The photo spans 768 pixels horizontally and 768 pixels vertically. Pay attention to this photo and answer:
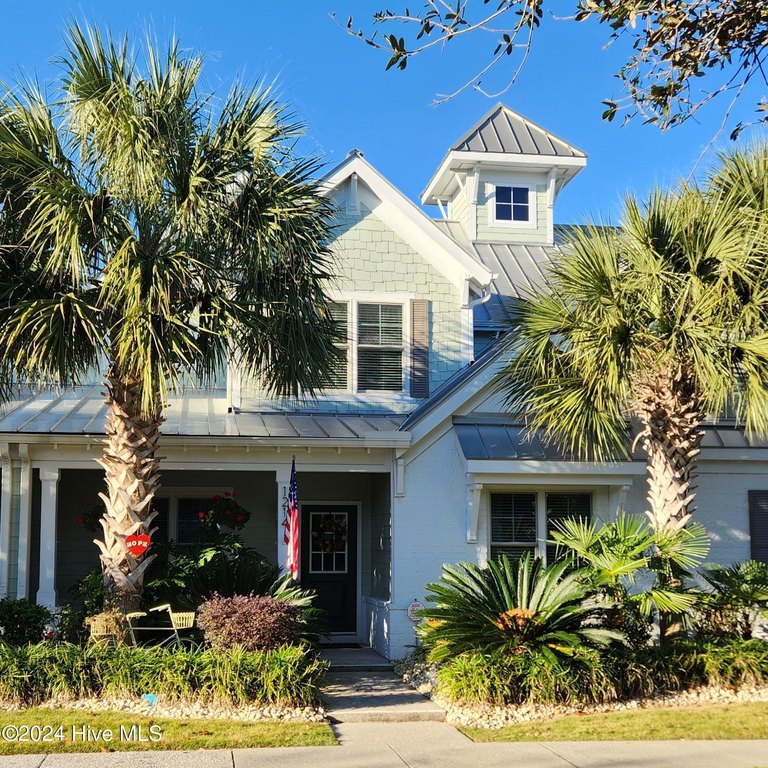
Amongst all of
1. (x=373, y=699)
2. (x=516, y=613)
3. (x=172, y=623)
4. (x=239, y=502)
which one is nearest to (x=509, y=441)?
(x=516, y=613)

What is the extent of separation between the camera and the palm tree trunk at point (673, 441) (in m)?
11.7

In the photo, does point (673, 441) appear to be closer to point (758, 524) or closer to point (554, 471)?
point (554, 471)

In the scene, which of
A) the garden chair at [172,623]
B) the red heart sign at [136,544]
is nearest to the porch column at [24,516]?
the garden chair at [172,623]

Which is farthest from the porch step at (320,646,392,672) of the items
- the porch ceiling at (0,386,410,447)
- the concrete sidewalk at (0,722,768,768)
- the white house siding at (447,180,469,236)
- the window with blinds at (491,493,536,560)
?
the white house siding at (447,180,469,236)

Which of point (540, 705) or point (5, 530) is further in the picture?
point (5, 530)

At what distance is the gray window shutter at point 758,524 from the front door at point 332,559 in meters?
6.31

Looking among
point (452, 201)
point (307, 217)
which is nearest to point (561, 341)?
point (307, 217)

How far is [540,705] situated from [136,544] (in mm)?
4680

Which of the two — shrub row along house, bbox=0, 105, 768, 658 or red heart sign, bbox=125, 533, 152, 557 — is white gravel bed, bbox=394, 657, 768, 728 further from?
red heart sign, bbox=125, 533, 152, 557

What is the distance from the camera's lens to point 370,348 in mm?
15320

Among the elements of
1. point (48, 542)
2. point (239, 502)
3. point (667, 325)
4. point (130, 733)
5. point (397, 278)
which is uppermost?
point (397, 278)

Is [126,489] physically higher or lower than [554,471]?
lower

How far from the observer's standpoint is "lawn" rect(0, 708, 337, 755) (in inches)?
331

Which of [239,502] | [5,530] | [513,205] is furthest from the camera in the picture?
[513,205]
